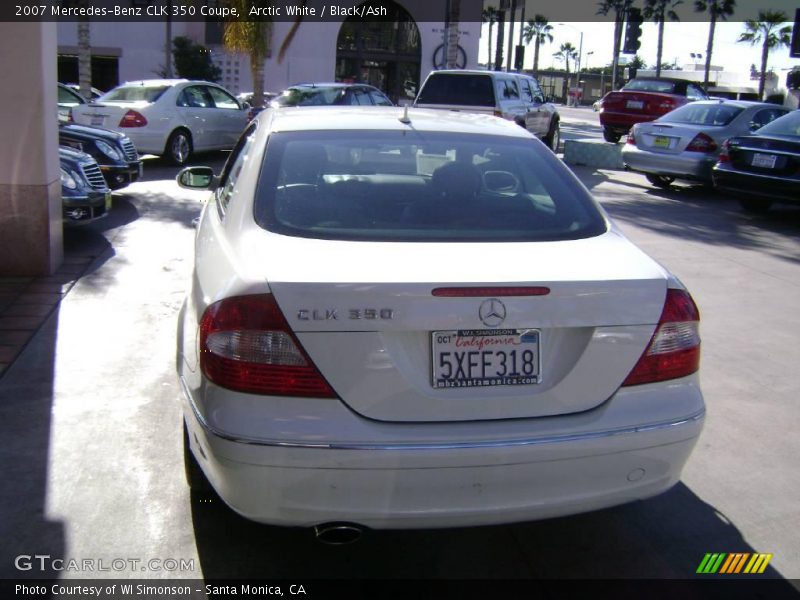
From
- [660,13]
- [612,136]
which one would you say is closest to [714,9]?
[660,13]

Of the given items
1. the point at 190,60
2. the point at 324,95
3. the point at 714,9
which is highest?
the point at 714,9

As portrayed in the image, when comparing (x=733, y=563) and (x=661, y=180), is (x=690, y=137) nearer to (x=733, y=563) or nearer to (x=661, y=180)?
(x=661, y=180)

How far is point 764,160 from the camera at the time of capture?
11.6 m

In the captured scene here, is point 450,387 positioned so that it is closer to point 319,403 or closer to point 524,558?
point 319,403

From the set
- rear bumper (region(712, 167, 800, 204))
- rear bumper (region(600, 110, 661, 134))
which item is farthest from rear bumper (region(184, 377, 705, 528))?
rear bumper (region(600, 110, 661, 134))

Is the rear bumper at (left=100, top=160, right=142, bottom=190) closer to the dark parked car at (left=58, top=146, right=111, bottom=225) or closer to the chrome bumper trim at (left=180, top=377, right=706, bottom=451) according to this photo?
the dark parked car at (left=58, top=146, right=111, bottom=225)

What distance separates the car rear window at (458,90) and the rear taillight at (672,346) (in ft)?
43.6

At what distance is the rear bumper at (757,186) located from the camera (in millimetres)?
11164

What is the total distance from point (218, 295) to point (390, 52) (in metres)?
39.6

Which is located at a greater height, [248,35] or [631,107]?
[248,35]

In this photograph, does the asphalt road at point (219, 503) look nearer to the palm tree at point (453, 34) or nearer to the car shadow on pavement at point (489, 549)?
the car shadow on pavement at point (489, 549)

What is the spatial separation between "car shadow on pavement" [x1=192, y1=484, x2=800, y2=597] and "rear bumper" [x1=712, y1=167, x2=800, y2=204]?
8.46 metres

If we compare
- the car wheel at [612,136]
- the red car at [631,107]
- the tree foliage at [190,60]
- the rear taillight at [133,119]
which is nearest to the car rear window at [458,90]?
the rear taillight at [133,119]

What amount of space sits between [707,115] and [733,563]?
1228 centimetres
